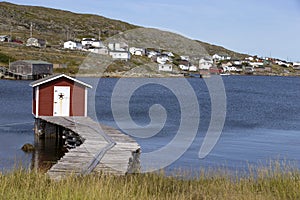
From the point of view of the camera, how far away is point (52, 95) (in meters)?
27.0

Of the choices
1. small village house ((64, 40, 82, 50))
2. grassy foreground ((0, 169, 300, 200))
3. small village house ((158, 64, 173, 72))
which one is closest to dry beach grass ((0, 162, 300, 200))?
grassy foreground ((0, 169, 300, 200))

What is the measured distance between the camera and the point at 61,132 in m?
26.6

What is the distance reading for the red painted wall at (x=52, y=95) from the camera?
88.4 ft

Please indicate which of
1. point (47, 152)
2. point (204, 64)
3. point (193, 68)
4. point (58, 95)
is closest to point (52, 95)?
point (58, 95)

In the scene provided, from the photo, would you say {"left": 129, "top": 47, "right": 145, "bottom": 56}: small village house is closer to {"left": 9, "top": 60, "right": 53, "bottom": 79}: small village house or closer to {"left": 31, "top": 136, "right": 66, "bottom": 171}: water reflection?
{"left": 9, "top": 60, "right": 53, "bottom": 79}: small village house

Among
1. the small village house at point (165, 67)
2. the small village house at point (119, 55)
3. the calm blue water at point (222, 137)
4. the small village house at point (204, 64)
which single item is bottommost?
the calm blue water at point (222, 137)

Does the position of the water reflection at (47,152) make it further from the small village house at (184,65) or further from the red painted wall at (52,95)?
the small village house at (184,65)

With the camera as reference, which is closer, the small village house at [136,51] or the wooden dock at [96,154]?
the wooden dock at [96,154]

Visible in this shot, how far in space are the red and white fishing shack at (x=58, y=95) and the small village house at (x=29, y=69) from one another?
6465 centimetres

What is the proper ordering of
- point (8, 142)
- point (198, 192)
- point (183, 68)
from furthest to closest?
point (183, 68), point (8, 142), point (198, 192)

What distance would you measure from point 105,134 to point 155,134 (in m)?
9.76

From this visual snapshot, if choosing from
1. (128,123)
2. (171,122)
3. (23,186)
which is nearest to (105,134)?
(23,186)

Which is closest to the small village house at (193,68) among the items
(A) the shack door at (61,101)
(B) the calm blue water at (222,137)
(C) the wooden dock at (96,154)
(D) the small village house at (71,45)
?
(D) the small village house at (71,45)

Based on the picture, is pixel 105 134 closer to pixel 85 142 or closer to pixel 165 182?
pixel 85 142
